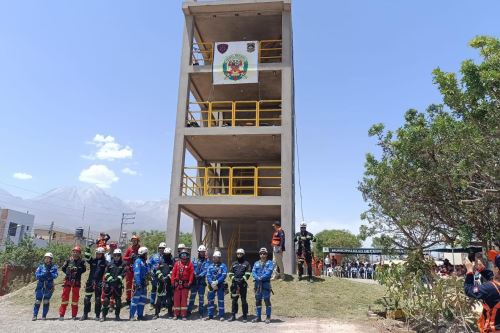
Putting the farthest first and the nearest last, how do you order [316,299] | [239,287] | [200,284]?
[316,299], [200,284], [239,287]

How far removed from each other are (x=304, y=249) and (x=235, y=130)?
590cm

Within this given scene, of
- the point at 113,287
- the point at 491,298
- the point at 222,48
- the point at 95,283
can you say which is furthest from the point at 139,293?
the point at 222,48

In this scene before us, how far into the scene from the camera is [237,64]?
17875mm

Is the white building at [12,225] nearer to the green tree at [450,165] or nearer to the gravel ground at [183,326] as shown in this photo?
the gravel ground at [183,326]

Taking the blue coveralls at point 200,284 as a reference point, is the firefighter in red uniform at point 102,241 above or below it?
above

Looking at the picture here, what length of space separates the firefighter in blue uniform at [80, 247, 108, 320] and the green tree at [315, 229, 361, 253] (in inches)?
2117

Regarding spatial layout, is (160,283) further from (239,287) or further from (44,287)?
(44,287)

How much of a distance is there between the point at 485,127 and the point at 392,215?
6.66m

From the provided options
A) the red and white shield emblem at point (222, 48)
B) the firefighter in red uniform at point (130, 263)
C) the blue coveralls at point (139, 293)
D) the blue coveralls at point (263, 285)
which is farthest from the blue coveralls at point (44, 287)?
the red and white shield emblem at point (222, 48)

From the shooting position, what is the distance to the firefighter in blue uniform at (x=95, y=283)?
9.80 metres

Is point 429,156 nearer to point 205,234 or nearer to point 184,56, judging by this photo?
point 184,56

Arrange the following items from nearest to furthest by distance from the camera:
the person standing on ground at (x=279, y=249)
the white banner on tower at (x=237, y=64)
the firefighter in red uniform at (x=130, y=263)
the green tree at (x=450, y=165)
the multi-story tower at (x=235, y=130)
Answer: the green tree at (x=450, y=165) → the firefighter in red uniform at (x=130, y=263) → the person standing on ground at (x=279, y=249) → the multi-story tower at (x=235, y=130) → the white banner on tower at (x=237, y=64)

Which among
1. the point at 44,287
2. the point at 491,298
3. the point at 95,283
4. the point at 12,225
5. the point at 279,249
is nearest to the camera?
the point at 491,298

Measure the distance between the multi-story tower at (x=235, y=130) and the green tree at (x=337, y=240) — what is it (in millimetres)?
43249
